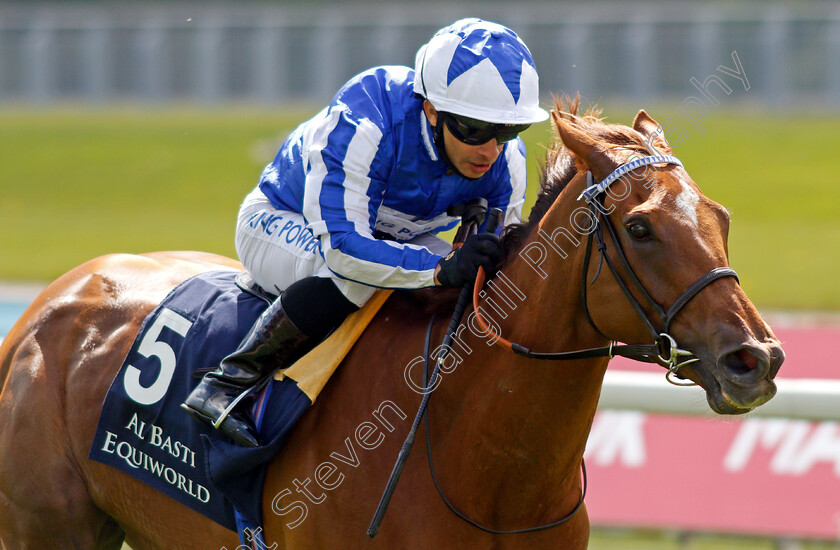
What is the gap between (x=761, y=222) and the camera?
18594 millimetres

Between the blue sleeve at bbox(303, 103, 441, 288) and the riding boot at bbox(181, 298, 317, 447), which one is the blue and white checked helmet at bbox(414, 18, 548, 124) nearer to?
the blue sleeve at bbox(303, 103, 441, 288)

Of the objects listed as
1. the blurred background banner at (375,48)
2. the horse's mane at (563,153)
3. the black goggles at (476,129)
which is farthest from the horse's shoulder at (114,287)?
the blurred background banner at (375,48)

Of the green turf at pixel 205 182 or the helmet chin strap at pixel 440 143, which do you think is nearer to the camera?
the helmet chin strap at pixel 440 143

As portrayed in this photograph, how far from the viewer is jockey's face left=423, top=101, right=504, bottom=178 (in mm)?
3064

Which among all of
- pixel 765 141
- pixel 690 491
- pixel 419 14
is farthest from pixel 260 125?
pixel 690 491

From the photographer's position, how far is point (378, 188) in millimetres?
3084

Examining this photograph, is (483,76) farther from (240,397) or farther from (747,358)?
(240,397)

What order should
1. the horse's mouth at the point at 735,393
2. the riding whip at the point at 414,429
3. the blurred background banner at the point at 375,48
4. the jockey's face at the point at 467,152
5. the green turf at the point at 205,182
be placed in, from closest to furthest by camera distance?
the horse's mouth at the point at 735,393, the riding whip at the point at 414,429, the jockey's face at the point at 467,152, the green turf at the point at 205,182, the blurred background banner at the point at 375,48

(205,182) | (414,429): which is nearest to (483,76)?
(414,429)

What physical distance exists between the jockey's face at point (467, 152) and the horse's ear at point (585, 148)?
0.38m

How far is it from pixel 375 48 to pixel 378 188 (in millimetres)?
25831

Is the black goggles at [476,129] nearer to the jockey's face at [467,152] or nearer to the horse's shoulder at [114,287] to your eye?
the jockey's face at [467,152]

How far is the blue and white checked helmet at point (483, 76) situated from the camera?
292 centimetres

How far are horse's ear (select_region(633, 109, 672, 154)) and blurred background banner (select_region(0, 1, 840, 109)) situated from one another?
21511mm
